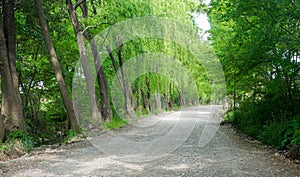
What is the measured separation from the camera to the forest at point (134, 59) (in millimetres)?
8633

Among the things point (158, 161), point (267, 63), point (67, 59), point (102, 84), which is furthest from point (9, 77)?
point (67, 59)

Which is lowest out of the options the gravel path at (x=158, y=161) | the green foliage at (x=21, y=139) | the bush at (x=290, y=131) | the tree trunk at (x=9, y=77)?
the gravel path at (x=158, y=161)

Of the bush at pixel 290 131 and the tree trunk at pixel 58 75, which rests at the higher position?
the tree trunk at pixel 58 75

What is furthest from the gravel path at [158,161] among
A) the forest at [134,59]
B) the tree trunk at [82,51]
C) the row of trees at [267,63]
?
the tree trunk at [82,51]

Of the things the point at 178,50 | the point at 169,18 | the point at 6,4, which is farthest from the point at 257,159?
the point at 178,50

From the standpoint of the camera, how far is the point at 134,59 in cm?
2361

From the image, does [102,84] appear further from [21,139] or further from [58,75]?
[21,139]

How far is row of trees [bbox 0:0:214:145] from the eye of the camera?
11633 mm

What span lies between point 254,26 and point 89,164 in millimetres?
6177

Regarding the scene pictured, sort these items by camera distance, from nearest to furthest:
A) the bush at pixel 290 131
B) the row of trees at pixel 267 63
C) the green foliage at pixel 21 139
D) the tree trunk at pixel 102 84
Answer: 1. the row of trees at pixel 267 63
2. the bush at pixel 290 131
3. the green foliage at pixel 21 139
4. the tree trunk at pixel 102 84

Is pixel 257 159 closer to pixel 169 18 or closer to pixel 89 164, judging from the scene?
pixel 89 164

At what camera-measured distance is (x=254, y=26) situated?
8.72 m

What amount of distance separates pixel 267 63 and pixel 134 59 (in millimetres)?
14484

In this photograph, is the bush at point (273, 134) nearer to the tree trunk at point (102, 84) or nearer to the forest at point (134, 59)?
the forest at point (134, 59)
